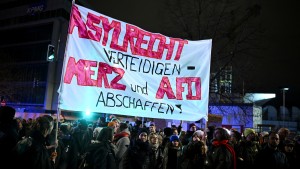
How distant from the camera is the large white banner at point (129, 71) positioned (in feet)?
16.4

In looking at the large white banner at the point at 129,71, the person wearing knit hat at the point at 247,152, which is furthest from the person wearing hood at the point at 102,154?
the person wearing knit hat at the point at 247,152

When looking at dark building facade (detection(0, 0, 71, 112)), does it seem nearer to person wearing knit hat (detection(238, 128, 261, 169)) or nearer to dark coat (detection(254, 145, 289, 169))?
person wearing knit hat (detection(238, 128, 261, 169))

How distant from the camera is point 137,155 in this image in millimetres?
5719

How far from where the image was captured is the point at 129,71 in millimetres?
5734

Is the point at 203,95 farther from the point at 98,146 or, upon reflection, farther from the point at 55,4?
the point at 55,4

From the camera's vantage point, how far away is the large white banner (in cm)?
499

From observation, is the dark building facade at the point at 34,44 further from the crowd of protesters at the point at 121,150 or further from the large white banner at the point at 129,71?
the large white banner at the point at 129,71

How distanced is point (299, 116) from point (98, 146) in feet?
199

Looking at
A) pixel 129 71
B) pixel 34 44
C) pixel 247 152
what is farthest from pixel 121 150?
pixel 34 44

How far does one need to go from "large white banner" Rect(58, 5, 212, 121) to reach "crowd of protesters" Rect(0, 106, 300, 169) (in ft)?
1.85

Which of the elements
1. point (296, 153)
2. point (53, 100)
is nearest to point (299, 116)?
point (53, 100)

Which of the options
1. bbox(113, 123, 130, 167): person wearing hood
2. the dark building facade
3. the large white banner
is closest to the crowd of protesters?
bbox(113, 123, 130, 167): person wearing hood

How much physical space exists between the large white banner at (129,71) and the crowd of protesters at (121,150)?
0.56 metres

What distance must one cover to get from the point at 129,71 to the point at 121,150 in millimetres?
1998
